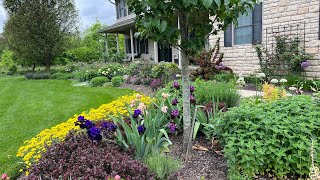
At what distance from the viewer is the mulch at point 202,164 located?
7.86 ft

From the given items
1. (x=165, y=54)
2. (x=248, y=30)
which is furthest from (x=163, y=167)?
(x=165, y=54)

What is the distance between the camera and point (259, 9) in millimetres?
8133

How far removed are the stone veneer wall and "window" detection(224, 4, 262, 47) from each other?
0.54 ft

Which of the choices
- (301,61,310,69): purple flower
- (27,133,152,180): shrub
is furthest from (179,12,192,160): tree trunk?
(301,61,310,69): purple flower

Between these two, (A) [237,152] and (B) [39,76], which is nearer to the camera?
(A) [237,152]

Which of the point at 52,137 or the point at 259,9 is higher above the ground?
the point at 259,9

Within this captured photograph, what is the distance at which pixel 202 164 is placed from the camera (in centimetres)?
262

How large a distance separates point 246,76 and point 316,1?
301cm

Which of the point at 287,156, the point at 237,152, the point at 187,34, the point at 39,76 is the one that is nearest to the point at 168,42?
the point at 187,34

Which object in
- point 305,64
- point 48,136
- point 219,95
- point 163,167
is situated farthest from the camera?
point 305,64

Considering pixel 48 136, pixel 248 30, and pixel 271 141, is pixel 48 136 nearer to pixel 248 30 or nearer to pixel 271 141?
pixel 271 141

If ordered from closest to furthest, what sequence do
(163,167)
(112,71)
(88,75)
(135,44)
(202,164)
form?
(163,167), (202,164), (112,71), (88,75), (135,44)

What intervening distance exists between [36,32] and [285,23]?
14.3m

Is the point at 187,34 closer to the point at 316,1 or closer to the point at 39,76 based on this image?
the point at 316,1
